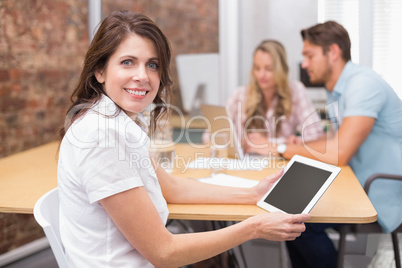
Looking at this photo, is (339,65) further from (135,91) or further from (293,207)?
(135,91)

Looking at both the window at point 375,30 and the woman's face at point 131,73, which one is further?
the window at point 375,30

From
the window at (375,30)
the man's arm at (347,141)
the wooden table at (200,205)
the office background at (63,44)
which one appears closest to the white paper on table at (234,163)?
the wooden table at (200,205)

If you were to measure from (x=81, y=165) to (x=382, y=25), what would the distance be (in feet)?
10.7

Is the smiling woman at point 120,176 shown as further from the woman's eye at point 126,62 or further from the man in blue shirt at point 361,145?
the man in blue shirt at point 361,145

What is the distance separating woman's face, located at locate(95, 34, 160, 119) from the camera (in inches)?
53.4

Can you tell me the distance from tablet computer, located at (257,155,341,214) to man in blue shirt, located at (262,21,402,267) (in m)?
0.66

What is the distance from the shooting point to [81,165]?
1222mm

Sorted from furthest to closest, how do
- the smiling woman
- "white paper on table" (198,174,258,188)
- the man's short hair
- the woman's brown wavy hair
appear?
the man's short hair → "white paper on table" (198,174,258,188) → the woman's brown wavy hair → the smiling woman

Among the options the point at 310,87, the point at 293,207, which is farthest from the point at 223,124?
the point at 310,87

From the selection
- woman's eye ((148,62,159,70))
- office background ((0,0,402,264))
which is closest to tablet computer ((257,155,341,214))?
woman's eye ((148,62,159,70))

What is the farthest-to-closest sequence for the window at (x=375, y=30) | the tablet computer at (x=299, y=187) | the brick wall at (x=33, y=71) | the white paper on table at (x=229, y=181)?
the window at (x=375, y=30), the brick wall at (x=33, y=71), the white paper on table at (x=229, y=181), the tablet computer at (x=299, y=187)

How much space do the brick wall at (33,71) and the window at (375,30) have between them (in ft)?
5.27

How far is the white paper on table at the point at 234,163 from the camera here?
2.12m

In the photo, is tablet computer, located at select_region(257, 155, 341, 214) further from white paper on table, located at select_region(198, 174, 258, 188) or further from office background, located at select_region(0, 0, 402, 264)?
office background, located at select_region(0, 0, 402, 264)
